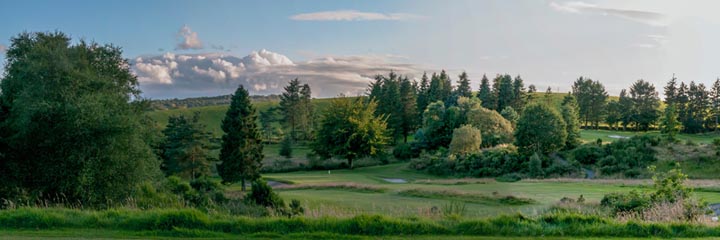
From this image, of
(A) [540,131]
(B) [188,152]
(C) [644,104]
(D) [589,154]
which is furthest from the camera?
(C) [644,104]

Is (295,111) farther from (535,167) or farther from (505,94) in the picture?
(535,167)

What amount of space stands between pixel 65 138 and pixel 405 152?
153 ft

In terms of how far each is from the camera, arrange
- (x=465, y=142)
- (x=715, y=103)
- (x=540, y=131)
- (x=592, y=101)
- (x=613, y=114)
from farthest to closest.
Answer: (x=592, y=101) → (x=613, y=114) → (x=715, y=103) → (x=465, y=142) → (x=540, y=131)

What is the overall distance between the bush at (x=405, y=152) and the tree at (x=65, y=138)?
42092 millimetres

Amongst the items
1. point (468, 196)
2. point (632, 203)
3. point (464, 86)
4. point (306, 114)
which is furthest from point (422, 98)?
point (632, 203)

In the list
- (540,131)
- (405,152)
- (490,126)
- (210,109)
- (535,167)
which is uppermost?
(210,109)

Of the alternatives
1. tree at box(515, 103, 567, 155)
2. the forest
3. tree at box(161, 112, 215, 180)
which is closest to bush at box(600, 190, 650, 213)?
the forest

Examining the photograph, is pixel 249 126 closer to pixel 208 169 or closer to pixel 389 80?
pixel 208 169

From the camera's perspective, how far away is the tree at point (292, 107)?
312 ft

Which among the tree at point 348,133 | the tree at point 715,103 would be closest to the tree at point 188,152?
the tree at point 348,133

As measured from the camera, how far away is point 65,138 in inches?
981

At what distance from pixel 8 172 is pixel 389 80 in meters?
73.3

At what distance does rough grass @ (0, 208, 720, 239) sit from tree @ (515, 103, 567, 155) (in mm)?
41899

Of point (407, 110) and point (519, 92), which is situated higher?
point (519, 92)
